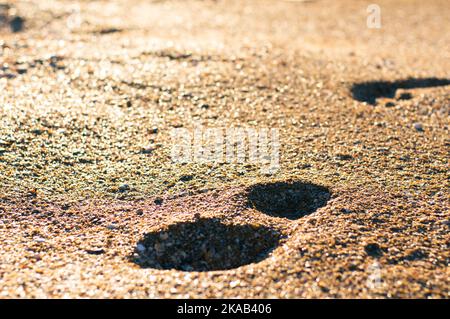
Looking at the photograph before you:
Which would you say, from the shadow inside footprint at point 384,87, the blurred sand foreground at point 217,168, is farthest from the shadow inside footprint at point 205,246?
the shadow inside footprint at point 384,87

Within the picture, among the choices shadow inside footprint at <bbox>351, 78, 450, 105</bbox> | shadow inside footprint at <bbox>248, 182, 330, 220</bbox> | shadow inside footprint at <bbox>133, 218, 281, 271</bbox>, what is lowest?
shadow inside footprint at <bbox>133, 218, 281, 271</bbox>

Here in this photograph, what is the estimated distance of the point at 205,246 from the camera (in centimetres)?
237

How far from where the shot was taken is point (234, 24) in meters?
5.27

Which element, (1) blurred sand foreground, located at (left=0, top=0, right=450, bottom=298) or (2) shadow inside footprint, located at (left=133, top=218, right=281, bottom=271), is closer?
(1) blurred sand foreground, located at (left=0, top=0, right=450, bottom=298)

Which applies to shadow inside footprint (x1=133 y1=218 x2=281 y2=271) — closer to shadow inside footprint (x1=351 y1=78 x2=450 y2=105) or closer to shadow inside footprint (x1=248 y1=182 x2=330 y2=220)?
shadow inside footprint (x1=248 y1=182 x2=330 y2=220)

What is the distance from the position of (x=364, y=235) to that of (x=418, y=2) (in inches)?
180

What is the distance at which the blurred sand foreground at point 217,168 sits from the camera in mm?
2197

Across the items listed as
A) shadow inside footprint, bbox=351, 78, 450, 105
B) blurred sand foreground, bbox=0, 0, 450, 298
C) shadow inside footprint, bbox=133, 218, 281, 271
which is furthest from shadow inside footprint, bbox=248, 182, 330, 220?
shadow inside footprint, bbox=351, 78, 450, 105

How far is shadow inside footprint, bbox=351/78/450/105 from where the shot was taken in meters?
3.74

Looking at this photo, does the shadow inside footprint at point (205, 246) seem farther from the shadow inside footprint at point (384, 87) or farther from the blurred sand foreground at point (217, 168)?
the shadow inside footprint at point (384, 87)

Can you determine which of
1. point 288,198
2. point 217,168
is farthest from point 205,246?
point 217,168

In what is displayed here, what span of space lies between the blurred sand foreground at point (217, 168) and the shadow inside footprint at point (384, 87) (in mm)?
11

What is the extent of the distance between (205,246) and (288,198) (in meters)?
0.49

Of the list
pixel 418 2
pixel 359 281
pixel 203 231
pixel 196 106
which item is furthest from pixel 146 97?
pixel 418 2
